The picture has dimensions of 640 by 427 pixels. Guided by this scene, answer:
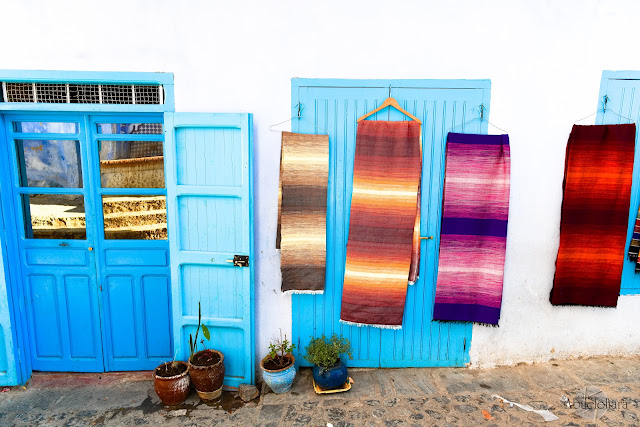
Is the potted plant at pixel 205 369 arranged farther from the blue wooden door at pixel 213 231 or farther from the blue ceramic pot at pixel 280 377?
the blue ceramic pot at pixel 280 377

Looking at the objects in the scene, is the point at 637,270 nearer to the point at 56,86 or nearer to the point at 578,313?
the point at 578,313

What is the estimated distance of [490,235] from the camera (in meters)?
3.20

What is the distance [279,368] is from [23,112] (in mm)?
3125

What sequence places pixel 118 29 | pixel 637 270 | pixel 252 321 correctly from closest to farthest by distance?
pixel 118 29
pixel 252 321
pixel 637 270

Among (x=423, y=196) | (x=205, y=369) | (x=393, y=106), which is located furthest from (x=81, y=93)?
(x=423, y=196)

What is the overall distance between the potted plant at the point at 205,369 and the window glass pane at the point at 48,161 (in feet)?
5.72

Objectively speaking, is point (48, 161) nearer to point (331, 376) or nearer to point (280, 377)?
point (280, 377)

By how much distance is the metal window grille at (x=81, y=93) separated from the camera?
10.00 feet

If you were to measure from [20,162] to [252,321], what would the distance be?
8.26 feet

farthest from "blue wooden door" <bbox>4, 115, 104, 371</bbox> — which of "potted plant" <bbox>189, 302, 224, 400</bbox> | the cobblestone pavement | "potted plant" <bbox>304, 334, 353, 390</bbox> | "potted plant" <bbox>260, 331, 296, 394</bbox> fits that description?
"potted plant" <bbox>304, 334, 353, 390</bbox>

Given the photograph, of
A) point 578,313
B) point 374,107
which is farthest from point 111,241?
point 578,313

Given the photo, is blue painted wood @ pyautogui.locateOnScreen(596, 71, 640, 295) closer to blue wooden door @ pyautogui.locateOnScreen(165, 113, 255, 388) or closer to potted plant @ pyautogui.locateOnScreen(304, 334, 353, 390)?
potted plant @ pyautogui.locateOnScreen(304, 334, 353, 390)

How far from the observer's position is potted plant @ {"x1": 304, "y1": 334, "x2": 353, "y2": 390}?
3.09 m

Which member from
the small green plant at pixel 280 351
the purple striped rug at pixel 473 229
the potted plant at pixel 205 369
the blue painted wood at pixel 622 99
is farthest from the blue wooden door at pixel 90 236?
the blue painted wood at pixel 622 99
